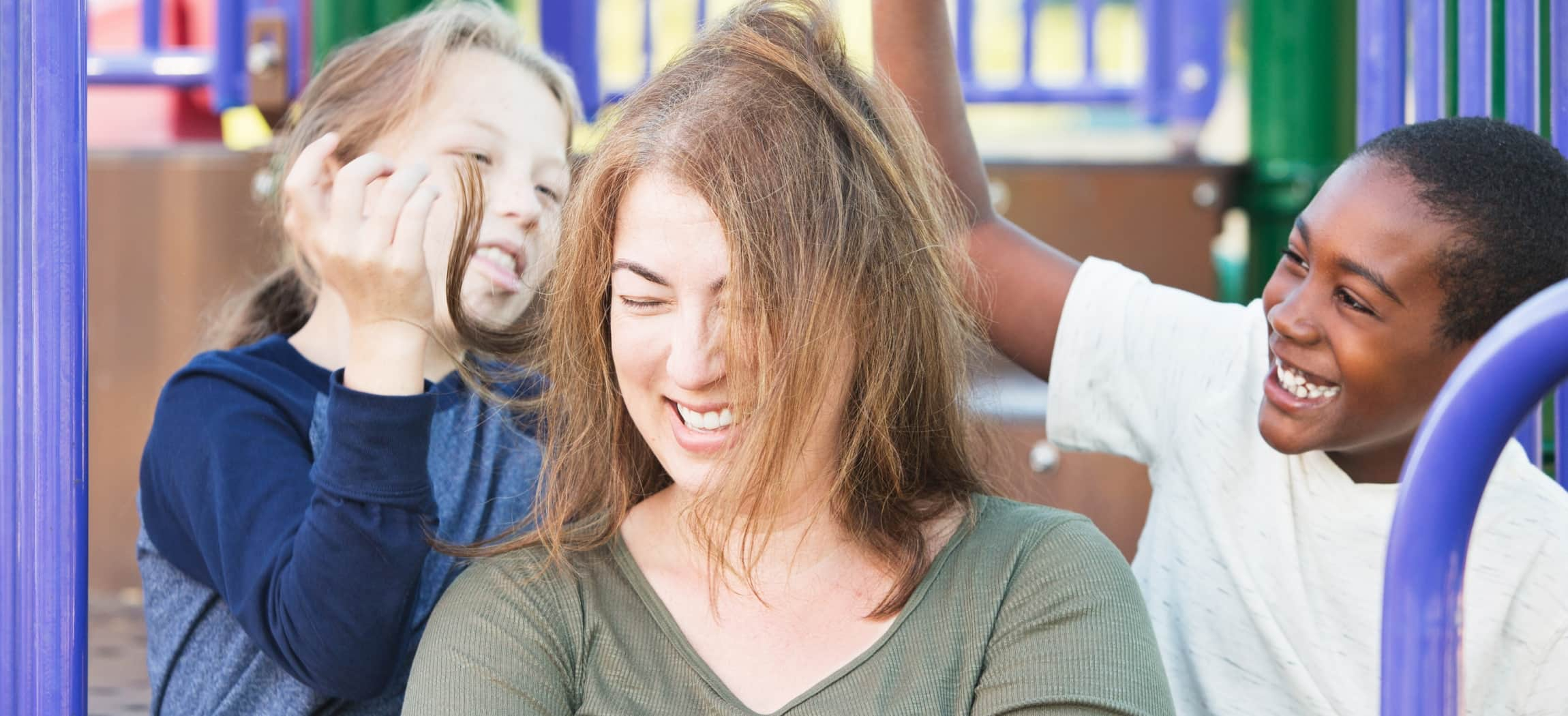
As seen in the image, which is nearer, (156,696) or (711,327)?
(711,327)

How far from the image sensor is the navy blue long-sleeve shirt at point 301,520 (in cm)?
129

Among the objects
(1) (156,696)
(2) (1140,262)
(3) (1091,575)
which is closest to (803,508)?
(3) (1091,575)

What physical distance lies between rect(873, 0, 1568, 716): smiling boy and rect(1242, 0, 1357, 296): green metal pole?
1931mm

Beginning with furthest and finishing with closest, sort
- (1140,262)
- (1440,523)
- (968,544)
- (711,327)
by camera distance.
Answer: (1140,262) → (968,544) → (711,327) → (1440,523)

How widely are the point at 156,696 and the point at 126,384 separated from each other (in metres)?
2.01

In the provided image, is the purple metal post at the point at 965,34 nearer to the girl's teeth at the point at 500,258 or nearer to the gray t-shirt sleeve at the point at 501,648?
the girl's teeth at the point at 500,258

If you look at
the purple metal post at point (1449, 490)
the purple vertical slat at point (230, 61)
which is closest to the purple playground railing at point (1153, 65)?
the purple vertical slat at point (230, 61)

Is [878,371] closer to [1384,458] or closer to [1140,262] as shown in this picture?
[1384,458]

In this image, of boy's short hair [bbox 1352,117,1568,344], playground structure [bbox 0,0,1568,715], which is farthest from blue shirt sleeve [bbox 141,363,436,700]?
boy's short hair [bbox 1352,117,1568,344]

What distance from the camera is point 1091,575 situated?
1.27m

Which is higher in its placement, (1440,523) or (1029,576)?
(1440,523)

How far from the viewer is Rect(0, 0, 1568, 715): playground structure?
2.72 feet

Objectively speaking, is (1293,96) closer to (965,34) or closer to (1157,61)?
(1157,61)

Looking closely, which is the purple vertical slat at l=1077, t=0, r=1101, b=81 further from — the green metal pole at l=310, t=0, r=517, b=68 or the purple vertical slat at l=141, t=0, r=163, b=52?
the purple vertical slat at l=141, t=0, r=163, b=52
